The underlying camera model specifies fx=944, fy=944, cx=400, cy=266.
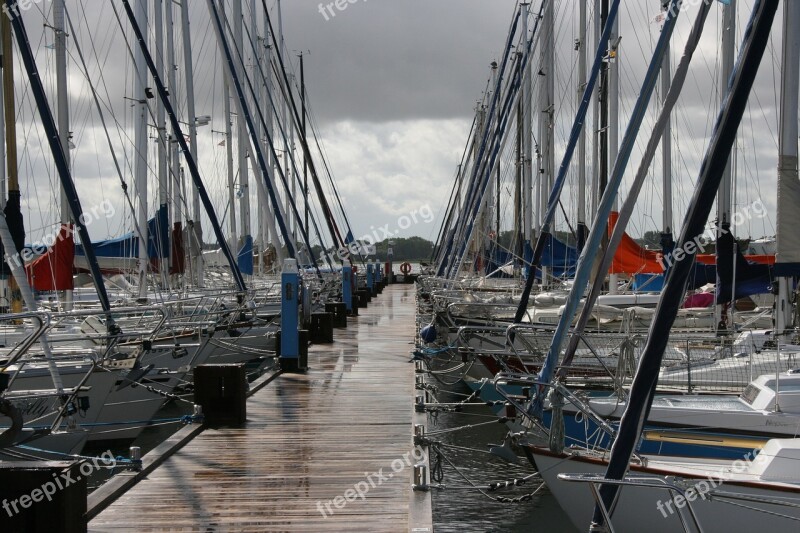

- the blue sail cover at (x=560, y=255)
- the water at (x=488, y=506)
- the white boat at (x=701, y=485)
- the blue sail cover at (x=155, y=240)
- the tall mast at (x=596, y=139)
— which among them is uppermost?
the tall mast at (x=596, y=139)

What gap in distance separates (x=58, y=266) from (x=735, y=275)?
12.6 meters

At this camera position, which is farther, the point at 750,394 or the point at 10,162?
the point at 10,162

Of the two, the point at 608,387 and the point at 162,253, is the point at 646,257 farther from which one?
the point at 162,253

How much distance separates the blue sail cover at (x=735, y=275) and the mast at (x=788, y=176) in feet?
4.91

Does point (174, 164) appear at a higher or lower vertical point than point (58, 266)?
higher

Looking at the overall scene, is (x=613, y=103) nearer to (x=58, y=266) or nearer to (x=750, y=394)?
(x=750, y=394)

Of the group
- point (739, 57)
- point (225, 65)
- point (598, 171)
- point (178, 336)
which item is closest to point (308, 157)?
point (225, 65)

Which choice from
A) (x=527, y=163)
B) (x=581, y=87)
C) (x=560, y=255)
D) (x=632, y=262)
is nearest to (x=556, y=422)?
(x=632, y=262)

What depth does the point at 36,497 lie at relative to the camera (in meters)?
6.77

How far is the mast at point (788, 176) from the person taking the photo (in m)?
14.1

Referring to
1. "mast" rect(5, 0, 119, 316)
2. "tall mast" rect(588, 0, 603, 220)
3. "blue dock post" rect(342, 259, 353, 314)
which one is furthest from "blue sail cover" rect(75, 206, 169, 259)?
"tall mast" rect(588, 0, 603, 220)

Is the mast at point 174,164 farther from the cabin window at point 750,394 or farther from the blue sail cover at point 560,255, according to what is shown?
the cabin window at point 750,394

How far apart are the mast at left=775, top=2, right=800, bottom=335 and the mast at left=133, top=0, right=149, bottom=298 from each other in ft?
48.3

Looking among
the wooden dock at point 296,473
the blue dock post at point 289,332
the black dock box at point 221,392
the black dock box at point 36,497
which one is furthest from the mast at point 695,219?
the blue dock post at point 289,332
